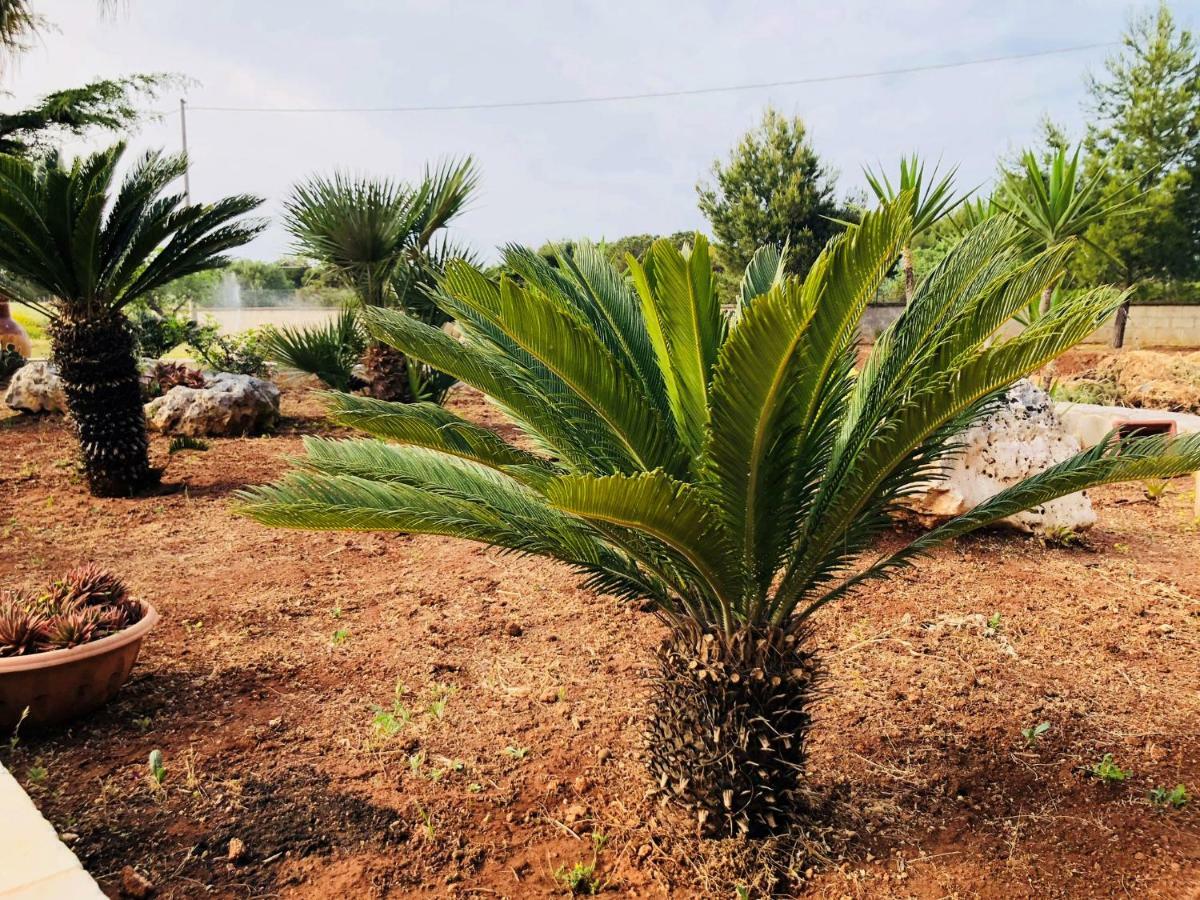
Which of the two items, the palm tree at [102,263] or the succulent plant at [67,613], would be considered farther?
the palm tree at [102,263]

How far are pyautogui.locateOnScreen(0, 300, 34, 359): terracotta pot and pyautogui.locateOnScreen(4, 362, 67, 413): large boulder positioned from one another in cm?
711

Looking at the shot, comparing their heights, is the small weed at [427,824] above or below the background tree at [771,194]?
below

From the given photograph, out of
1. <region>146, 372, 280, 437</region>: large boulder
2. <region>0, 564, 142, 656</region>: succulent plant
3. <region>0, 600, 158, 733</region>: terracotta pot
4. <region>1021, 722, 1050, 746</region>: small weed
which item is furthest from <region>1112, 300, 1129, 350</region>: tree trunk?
<region>0, 600, 158, 733</region>: terracotta pot

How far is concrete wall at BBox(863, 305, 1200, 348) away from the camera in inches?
914

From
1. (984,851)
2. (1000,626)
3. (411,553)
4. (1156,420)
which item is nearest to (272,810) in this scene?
(984,851)

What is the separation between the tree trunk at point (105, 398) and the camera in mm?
7438

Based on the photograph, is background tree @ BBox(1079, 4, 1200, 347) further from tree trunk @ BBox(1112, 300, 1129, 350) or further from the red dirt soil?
the red dirt soil

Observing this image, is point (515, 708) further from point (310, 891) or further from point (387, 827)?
point (310, 891)

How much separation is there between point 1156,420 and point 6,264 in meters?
10.8

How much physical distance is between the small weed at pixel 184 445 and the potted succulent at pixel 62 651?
20.1ft

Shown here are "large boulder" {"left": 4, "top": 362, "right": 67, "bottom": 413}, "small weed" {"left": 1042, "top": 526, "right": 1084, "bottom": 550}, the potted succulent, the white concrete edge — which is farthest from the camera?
"large boulder" {"left": 4, "top": 362, "right": 67, "bottom": 413}

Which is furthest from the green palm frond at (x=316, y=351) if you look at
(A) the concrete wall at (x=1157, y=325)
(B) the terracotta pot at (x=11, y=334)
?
(A) the concrete wall at (x=1157, y=325)

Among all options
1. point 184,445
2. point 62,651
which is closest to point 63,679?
point 62,651

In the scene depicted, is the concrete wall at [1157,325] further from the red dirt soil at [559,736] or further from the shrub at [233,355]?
the red dirt soil at [559,736]
